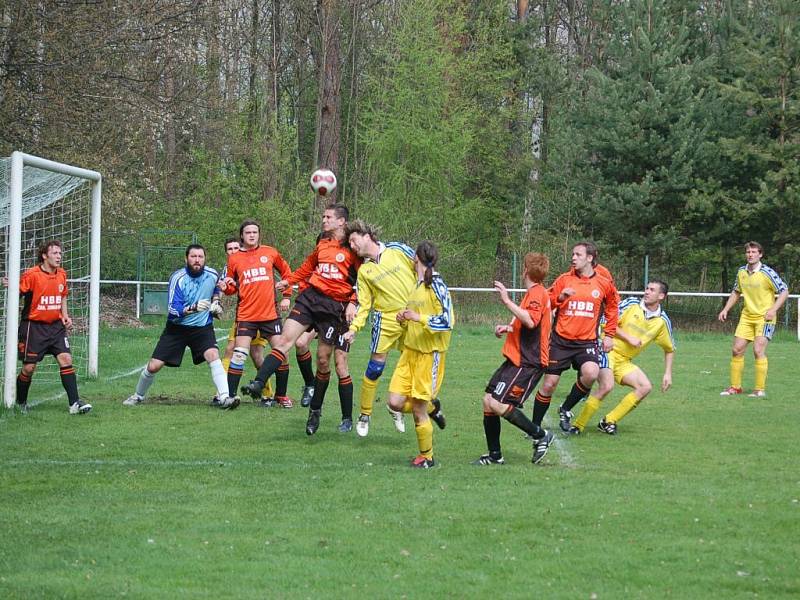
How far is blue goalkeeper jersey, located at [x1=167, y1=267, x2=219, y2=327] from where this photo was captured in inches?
473

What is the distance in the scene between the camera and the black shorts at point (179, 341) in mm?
12078

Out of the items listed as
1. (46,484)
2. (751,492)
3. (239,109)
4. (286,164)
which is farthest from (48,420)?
(239,109)

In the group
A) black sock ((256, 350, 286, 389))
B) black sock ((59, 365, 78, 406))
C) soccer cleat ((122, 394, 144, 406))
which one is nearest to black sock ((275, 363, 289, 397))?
black sock ((256, 350, 286, 389))

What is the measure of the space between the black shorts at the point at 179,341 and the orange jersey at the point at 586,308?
380 centimetres

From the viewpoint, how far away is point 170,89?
2856cm

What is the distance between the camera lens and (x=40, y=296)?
11.7 metres

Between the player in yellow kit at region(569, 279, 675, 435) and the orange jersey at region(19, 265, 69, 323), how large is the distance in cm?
539

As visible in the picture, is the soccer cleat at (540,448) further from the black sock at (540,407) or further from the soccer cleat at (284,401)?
the soccer cleat at (284,401)

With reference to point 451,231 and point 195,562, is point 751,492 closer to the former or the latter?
point 195,562

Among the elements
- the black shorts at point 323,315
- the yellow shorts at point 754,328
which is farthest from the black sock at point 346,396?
the yellow shorts at point 754,328

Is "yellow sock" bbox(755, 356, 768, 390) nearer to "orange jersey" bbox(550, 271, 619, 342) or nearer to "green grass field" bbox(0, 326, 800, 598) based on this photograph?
"green grass field" bbox(0, 326, 800, 598)

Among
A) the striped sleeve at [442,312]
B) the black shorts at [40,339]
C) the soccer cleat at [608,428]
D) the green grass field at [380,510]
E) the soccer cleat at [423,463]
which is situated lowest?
the green grass field at [380,510]

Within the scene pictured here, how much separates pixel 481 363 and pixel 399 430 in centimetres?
822

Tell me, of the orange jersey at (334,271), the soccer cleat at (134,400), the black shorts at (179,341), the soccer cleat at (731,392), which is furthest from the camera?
the soccer cleat at (731,392)
